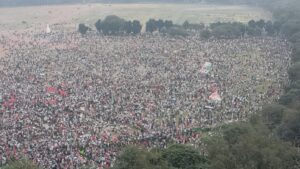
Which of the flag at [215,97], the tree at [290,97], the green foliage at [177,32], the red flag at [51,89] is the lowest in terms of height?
the red flag at [51,89]

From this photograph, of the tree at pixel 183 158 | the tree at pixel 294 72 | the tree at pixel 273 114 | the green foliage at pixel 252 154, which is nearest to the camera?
the green foliage at pixel 252 154

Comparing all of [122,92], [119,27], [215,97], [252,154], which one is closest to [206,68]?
[215,97]

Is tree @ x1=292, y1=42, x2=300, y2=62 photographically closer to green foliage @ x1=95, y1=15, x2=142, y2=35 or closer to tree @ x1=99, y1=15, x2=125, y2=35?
green foliage @ x1=95, y1=15, x2=142, y2=35

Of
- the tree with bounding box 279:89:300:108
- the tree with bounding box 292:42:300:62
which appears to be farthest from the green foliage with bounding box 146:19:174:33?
the tree with bounding box 279:89:300:108

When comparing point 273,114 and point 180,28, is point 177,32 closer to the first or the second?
point 180,28

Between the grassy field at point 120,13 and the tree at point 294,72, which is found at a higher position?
the grassy field at point 120,13

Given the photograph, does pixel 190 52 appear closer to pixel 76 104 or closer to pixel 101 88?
pixel 101 88

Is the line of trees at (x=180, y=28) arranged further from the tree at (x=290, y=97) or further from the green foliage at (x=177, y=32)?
the tree at (x=290, y=97)

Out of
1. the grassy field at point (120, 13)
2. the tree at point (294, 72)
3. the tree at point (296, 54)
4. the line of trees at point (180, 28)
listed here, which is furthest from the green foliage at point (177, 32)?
the tree at point (294, 72)
